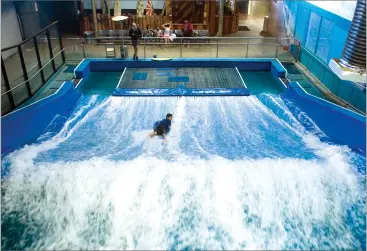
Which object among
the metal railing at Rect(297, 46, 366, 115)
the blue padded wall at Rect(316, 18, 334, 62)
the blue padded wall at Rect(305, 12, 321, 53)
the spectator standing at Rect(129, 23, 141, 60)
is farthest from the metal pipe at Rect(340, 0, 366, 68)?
the spectator standing at Rect(129, 23, 141, 60)

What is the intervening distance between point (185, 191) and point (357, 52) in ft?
13.1

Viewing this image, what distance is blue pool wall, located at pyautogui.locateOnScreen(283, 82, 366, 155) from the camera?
702cm

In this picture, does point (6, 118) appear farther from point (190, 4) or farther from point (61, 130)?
point (190, 4)

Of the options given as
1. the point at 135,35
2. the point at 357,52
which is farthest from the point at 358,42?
the point at 135,35

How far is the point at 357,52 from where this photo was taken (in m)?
5.40

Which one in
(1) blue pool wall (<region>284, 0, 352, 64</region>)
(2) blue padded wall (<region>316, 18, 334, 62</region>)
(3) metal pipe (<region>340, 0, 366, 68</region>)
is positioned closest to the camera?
(3) metal pipe (<region>340, 0, 366, 68</region>)

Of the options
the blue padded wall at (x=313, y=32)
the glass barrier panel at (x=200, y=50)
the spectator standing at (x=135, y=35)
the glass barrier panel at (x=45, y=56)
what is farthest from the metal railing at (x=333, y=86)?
the glass barrier panel at (x=45, y=56)

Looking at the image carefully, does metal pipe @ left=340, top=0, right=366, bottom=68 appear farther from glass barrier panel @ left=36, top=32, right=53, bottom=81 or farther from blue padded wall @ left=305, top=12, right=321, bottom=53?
glass barrier panel @ left=36, top=32, right=53, bottom=81

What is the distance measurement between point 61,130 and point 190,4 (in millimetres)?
10309

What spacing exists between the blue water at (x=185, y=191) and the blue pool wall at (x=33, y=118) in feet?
0.89

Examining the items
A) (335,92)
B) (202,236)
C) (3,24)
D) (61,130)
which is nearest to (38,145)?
(61,130)

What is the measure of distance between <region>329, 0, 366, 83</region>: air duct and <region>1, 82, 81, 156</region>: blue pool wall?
6.83 meters

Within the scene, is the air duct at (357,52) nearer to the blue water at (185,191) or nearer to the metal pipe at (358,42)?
the metal pipe at (358,42)

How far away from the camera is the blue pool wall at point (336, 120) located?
7016 mm
